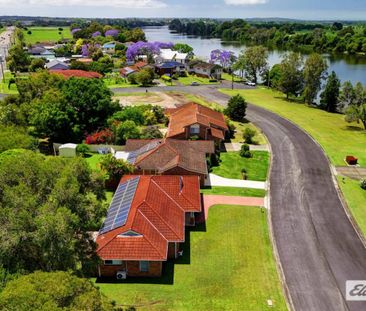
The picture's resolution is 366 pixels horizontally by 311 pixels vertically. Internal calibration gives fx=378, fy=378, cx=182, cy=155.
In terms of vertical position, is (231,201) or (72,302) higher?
(72,302)

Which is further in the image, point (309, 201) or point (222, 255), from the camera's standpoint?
point (309, 201)

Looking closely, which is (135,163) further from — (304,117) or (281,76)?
(281,76)

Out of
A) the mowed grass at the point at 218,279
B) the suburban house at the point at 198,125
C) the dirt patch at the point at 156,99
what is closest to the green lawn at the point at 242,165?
the suburban house at the point at 198,125

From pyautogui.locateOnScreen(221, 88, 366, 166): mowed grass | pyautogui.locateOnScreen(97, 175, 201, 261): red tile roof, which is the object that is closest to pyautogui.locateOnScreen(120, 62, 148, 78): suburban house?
pyautogui.locateOnScreen(221, 88, 366, 166): mowed grass

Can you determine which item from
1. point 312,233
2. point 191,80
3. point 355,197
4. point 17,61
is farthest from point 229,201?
point 17,61

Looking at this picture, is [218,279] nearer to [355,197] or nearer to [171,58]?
[355,197]

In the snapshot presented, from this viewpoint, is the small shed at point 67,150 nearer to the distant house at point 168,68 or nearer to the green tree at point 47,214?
the green tree at point 47,214

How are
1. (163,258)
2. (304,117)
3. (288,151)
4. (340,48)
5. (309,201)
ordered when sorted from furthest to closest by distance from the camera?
1. (340,48)
2. (304,117)
3. (288,151)
4. (309,201)
5. (163,258)

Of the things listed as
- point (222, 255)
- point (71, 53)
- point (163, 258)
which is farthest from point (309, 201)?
point (71, 53)
